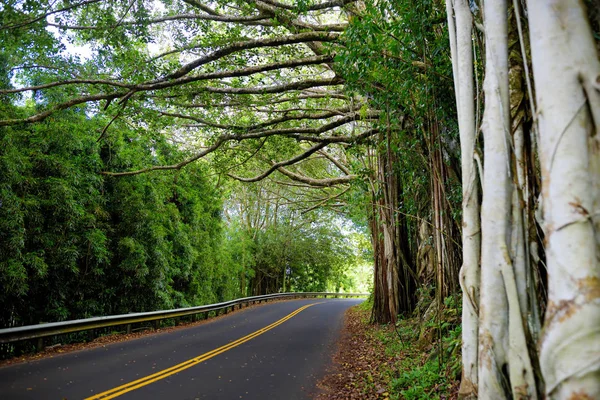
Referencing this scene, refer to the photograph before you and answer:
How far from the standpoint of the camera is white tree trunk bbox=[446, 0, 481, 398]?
3.29 meters

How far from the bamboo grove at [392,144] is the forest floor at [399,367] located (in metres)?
1.05

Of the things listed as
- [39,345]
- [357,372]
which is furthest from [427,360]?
[39,345]

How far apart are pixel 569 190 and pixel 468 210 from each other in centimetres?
127

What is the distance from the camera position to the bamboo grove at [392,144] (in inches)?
90.7

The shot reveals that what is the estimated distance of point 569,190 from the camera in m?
2.22

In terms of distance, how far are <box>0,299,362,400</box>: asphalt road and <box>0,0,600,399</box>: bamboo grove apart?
2.64 meters

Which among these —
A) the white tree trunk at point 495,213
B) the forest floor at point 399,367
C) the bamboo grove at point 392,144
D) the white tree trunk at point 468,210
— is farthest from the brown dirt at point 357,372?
the white tree trunk at point 495,213

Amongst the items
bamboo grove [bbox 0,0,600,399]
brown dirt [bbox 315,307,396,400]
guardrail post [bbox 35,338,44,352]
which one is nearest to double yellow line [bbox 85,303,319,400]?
brown dirt [bbox 315,307,396,400]

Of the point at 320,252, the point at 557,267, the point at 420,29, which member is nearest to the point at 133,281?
the point at 420,29

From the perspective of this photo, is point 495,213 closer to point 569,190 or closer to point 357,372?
point 569,190

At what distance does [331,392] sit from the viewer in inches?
242

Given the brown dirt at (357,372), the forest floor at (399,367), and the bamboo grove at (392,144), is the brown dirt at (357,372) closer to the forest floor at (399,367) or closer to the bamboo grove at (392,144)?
the forest floor at (399,367)

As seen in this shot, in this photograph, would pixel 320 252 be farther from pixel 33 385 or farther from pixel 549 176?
pixel 549 176

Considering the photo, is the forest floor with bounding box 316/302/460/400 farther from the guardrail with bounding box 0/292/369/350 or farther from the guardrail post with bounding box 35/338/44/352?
the guardrail post with bounding box 35/338/44/352
